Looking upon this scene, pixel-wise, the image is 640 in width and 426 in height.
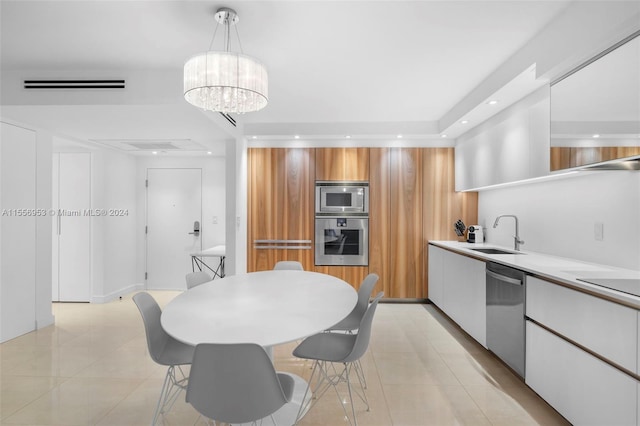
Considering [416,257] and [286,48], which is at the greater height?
[286,48]

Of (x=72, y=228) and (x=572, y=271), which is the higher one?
(x=72, y=228)

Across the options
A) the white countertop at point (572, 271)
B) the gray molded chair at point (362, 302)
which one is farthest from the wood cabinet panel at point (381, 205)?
the gray molded chair at point (362, 302)

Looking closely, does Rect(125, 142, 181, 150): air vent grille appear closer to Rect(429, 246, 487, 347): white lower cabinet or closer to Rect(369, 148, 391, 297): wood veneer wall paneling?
Rect(369, 148, 391, 297): wood veneer wall paneling

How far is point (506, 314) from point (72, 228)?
5.56m

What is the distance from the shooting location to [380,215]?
15.1ft

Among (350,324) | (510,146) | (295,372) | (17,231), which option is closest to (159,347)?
(295,372)

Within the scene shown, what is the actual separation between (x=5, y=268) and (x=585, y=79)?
203 inches

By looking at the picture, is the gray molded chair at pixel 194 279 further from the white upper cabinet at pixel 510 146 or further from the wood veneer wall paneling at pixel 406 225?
the white upper cabinet at pixel 510 146

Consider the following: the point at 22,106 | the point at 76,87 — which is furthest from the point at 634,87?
the point at 22,106

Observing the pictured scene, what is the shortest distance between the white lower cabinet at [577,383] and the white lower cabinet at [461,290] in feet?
2.41

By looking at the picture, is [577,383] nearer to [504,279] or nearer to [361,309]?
[504,279]

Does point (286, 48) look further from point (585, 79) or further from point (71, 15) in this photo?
point (585, 79)

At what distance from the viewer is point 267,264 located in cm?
462

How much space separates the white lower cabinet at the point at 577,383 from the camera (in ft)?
5.07
